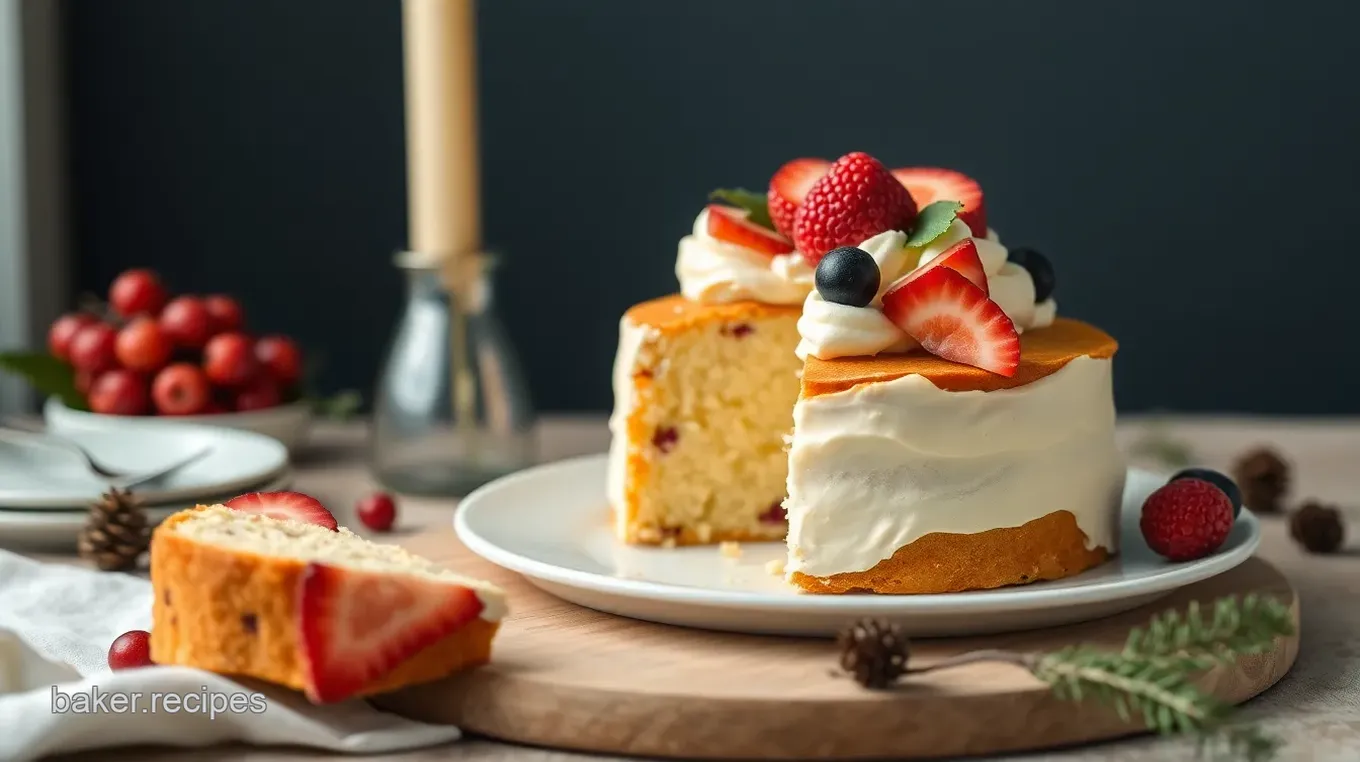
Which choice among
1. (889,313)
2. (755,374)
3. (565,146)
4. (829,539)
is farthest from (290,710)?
(565,146)

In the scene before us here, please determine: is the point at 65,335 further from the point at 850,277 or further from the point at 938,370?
the point at 938,370

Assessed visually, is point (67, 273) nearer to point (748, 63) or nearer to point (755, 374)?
point (748, 63)

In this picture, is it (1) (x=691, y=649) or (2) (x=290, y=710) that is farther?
(1) (x=691, y=649)

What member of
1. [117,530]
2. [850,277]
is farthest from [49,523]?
[850,277]

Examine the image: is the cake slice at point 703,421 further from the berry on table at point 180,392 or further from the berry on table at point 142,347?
the berry on table at point 142,347

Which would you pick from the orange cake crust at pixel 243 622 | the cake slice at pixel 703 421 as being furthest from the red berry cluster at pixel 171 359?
the orange cake crust at pixel 243 622

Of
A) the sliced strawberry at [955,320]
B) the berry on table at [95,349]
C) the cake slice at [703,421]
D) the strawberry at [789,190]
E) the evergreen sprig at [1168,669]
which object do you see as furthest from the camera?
the berry on table at [95,349]

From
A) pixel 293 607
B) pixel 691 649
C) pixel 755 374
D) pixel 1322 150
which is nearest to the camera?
pixel 293 607
